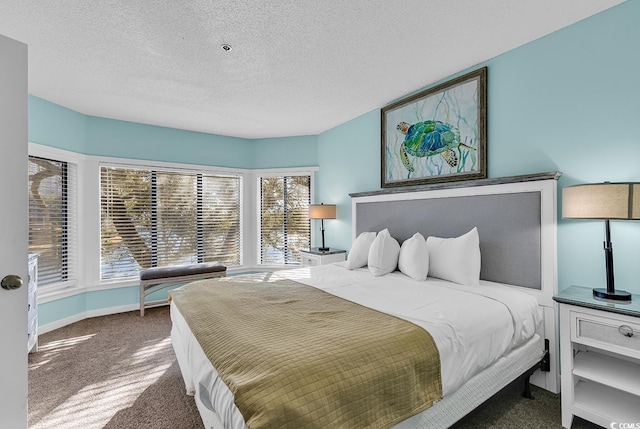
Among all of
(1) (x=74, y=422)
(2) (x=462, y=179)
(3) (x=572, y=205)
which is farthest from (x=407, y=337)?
(1) (x=74, y=422)

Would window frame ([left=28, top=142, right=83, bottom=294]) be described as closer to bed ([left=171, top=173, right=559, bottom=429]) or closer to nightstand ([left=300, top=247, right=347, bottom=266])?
bed ([left=171, top=173, right=559, bottom=429])

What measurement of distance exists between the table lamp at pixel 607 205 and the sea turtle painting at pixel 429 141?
3.61 ft

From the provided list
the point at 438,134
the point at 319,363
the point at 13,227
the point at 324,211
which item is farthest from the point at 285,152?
the point at 319,363

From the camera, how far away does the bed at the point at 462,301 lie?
1475 mm

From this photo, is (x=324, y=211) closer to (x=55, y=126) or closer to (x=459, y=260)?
(x=459, y=260)

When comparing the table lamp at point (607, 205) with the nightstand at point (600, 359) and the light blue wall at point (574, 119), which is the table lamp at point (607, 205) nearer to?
the nightstand at point (600, 359)

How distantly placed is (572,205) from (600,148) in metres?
0.58

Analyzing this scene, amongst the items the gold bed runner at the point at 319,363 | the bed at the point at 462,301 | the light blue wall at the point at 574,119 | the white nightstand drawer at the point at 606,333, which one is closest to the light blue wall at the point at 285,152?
the bed at the point at 462,301

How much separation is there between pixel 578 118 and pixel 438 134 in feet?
3.64

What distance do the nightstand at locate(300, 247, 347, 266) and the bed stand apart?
845 mm

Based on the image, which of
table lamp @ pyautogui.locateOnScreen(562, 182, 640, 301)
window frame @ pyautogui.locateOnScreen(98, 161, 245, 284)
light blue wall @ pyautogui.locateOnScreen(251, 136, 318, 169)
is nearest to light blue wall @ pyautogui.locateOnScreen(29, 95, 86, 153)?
window frame @ pyautogui.locateOnScreen(98, 161, 245, 284)

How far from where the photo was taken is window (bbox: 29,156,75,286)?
3.43 m

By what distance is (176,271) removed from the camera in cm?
406

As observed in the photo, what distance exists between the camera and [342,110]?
3.91m
